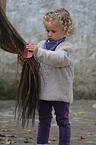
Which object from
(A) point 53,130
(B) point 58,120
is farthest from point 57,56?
(A) point 53,130

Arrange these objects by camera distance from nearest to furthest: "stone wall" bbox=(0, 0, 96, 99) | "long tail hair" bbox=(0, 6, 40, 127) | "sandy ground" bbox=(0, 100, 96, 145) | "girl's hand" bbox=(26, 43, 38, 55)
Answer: "girl's hand" bbox=(26, 43, 38, 55) → "long tail hair" bbox=(0, 6, 40, 127) → "sandy ground" bbox=(0, 100, 96, 145) → "stone wall" bbox=(0, 0, 96, 99)

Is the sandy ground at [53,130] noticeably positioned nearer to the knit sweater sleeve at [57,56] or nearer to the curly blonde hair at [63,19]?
the knit sweater sleeve at [57,56]

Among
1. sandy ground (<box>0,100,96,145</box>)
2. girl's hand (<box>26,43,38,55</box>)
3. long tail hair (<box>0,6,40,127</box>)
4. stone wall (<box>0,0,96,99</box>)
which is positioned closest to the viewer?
girl's hand (<box>26,43,38,55</box>)

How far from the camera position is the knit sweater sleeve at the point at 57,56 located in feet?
7.94

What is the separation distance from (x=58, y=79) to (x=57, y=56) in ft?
0.90

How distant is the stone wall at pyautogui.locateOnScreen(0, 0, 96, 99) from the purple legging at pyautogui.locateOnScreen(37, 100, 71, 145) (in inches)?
164

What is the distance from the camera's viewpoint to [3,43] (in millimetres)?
2523

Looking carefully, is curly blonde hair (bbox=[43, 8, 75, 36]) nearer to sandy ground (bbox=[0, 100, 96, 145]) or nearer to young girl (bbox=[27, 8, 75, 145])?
young girl (bbox=[27, 8, 75, 145])

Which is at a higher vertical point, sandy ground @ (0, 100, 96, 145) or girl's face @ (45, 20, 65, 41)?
girl's face @ (45, 20, 65, 41)

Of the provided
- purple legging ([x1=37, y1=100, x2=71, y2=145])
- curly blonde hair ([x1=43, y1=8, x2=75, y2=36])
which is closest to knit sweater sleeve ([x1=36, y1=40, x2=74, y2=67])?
curly blonde hair ([x1=43, y1=8, x2=75, y2=36])

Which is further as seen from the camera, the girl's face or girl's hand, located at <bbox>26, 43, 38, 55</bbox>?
the girl's face

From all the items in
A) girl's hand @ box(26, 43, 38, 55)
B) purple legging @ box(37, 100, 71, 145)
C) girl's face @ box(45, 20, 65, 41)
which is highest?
girl's face @ box(45, 20, 65, 41)

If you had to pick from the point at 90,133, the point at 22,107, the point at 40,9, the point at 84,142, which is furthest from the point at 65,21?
the point at 40,9

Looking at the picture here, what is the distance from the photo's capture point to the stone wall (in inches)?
270
